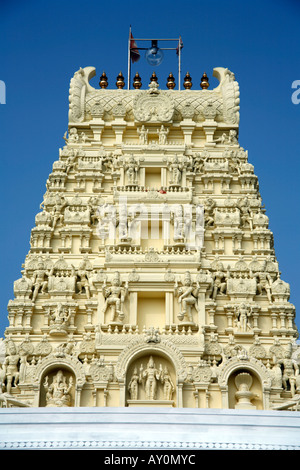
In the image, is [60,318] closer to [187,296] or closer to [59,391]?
[59,391]

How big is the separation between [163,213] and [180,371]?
7719 millimetres

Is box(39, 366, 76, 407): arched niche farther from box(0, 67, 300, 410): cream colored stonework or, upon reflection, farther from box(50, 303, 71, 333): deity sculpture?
box(50, 303, 71, 333): deity sculpture

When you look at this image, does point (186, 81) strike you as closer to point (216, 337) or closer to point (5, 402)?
point (216, 337)

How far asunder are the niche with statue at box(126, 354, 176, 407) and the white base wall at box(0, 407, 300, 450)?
586 cm

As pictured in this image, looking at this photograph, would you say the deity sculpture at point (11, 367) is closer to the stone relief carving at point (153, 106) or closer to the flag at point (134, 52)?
the stone relief carving at point (153, 106)

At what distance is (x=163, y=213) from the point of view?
119 ft

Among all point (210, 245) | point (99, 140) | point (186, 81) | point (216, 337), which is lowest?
point (216, 337)

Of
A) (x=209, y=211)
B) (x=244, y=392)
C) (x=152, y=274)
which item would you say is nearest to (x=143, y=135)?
(x=209, y=211)

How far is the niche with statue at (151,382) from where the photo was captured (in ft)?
103

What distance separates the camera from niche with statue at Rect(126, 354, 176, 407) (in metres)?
31.4

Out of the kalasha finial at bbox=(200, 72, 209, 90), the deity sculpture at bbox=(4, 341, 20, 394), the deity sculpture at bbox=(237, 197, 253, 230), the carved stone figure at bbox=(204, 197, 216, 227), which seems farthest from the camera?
the kalasha finial at bbox=(200, 72, 209, 90)

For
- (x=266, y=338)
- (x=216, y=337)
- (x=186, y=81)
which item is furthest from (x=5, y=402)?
(x=186, y=81)

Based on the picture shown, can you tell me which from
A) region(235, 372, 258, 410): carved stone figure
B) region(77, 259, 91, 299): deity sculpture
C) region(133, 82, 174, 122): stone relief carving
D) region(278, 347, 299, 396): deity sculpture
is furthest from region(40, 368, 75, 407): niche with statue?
region(133, 82, 174, 122): stone relief carving
